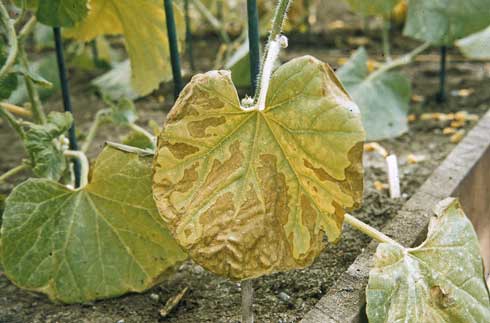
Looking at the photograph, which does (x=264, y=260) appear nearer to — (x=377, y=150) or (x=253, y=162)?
(x=253, y=162)

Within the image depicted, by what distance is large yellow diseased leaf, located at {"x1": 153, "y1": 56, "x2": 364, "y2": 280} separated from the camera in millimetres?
997

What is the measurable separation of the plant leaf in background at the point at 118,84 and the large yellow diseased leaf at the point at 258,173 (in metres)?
1.16

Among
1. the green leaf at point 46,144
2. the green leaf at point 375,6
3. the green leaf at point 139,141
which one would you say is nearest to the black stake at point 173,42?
the green leaf at point 139,141

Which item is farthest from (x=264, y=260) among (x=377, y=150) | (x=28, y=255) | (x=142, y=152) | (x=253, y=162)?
(x=377, y=150)

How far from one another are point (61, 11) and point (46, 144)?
25cm

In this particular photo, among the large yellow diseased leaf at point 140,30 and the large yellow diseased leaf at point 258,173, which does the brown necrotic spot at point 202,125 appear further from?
the large yellow diseased leaf at point 140,30

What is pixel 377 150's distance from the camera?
6.22ft

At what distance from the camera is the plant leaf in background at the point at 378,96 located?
1985 mm

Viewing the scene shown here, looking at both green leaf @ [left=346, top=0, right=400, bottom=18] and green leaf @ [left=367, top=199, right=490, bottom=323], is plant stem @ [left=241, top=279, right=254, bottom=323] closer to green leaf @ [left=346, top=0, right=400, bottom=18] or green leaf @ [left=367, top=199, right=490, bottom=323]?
green leaf @ [left=367, top=199, right=490, bottom=323]

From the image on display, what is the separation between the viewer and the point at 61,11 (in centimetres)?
133

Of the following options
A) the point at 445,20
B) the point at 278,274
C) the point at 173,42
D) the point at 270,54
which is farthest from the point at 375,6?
the point at 270,54

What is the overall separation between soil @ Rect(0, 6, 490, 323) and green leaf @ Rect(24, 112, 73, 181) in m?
0.24

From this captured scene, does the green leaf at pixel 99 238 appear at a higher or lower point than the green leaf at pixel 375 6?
lower

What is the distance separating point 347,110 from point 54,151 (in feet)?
1.74
